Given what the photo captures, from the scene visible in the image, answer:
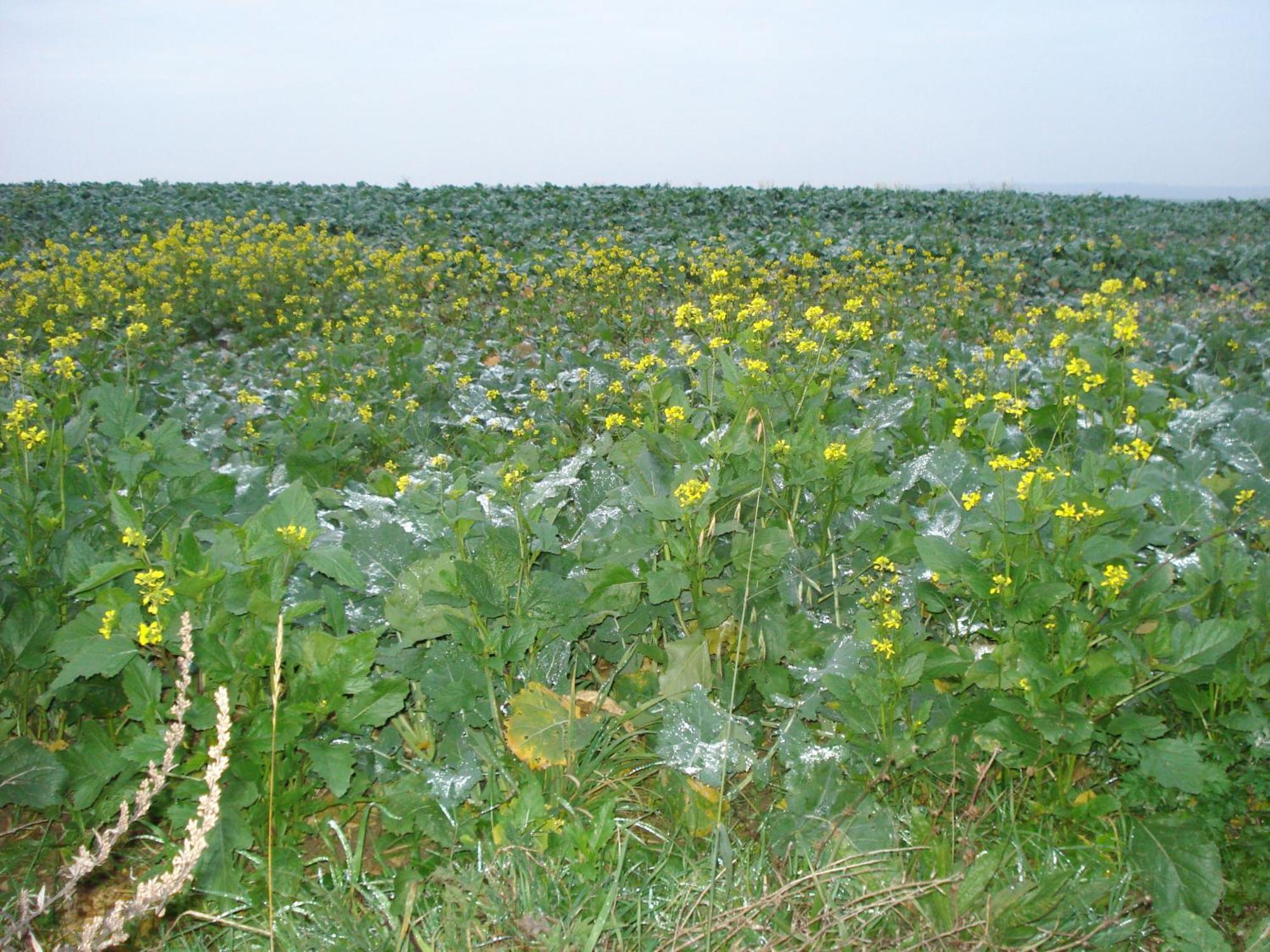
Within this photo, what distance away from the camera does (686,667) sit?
7.66 feet

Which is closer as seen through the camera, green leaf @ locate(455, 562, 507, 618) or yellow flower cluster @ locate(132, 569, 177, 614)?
yellow flower cluster @ locate(132, 569, 177, 614)

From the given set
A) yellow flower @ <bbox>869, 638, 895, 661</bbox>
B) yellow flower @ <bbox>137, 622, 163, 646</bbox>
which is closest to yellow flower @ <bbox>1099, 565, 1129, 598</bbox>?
yellow flower @ <bbox>869, 638, 895, 661</bbox>

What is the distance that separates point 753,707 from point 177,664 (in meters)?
1.53

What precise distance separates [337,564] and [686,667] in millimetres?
895

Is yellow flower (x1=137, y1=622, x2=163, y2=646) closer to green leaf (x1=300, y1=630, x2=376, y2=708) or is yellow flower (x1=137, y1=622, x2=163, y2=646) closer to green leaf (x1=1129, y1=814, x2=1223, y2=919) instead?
green leaf (x1=300, y1=630, x2=376, y2=708)

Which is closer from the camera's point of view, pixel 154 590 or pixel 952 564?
pixel 154 590

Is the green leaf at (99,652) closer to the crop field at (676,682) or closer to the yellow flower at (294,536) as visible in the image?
the crop field at (676,682)

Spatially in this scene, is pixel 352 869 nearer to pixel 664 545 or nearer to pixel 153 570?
pixel 153 570

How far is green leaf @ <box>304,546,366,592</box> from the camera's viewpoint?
2.09 m

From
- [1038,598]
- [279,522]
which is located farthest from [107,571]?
[1038,598]

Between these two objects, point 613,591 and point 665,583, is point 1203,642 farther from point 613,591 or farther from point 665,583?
point 613,591

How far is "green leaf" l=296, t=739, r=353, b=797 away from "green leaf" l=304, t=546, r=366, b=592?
355mm

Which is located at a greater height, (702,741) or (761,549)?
(761,549)

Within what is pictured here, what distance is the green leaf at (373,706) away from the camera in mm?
2020
